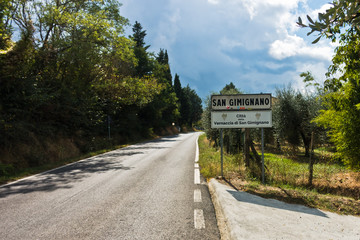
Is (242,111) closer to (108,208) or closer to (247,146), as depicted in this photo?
(247,146)

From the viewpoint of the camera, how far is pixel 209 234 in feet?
10.8

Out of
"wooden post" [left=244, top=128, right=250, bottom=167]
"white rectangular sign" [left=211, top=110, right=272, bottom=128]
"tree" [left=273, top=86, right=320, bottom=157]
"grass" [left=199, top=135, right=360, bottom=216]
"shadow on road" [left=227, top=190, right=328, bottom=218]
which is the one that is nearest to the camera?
"shadow on road" [left=227, top=190, right=328, bottom=218]

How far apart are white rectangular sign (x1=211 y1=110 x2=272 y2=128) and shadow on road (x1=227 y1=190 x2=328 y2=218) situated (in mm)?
2212

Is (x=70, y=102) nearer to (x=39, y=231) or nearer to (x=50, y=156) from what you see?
(x=50, y=156)

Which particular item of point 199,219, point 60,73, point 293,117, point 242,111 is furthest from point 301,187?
point 60,73

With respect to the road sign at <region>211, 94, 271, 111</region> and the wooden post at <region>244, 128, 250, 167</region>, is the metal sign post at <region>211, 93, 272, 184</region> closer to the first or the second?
the road sign at <region>211, 94, 271, 111</region>

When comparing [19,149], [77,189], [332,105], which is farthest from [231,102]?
[19,149]

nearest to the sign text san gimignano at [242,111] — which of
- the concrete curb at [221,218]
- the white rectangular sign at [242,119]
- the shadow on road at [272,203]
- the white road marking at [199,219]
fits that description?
the white rectangular sign at [242,119]

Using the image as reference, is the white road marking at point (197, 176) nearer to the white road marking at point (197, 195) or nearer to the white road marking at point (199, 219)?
the white road marking at point (197, 195)

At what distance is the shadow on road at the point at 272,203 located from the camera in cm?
402

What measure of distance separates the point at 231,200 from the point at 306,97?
14731 millimetres

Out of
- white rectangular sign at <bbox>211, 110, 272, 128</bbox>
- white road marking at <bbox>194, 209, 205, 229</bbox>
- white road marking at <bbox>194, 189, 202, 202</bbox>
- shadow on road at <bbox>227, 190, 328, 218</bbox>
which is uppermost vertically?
white rectangular sign at <bbox>211, 110, 272, 128</bbox>

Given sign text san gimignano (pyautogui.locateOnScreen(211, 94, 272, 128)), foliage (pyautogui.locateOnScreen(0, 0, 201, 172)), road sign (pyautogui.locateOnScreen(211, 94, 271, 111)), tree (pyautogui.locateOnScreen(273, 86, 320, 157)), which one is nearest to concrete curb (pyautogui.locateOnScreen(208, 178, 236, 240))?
sign text san gimignano (pyautogui.locateOnScreen(211, 94, 272, 128))

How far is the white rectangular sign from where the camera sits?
6523mm
